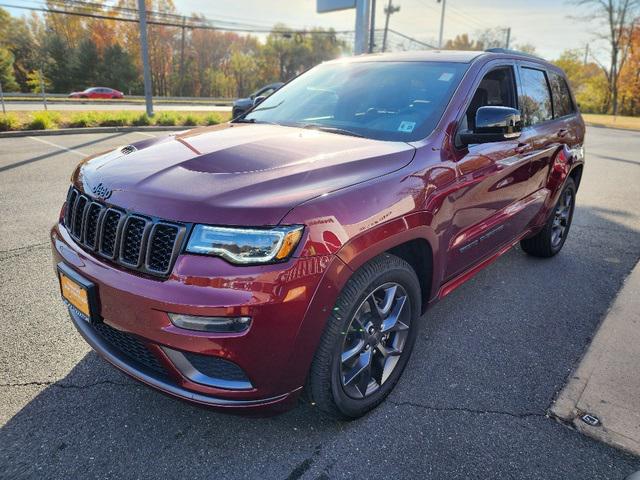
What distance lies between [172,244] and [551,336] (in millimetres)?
2724

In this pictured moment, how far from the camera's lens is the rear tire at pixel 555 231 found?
4457mm

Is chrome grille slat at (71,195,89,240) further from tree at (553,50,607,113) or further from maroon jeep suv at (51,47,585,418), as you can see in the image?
tree at (553,50,607,113)

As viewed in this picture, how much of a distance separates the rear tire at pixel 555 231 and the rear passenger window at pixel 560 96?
26.9 inches

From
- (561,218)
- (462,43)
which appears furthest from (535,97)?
(462,43)

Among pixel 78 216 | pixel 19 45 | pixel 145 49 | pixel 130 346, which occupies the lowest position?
pixel 130 346

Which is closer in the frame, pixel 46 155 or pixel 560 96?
pixel 560 96

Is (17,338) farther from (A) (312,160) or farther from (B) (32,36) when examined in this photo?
(B) (32,36)

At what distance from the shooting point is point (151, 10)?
47.7 metres

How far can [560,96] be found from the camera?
172 inches

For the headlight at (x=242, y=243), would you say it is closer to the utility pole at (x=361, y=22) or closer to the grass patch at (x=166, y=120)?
the grass patch at (x=166, y=120)

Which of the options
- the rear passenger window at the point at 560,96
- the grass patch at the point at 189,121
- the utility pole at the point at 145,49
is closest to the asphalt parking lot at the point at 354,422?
the rear passenger window at the point at 560,96

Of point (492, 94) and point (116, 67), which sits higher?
point (116, 67)

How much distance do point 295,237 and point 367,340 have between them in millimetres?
799

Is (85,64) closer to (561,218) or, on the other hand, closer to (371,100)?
(561,218)
